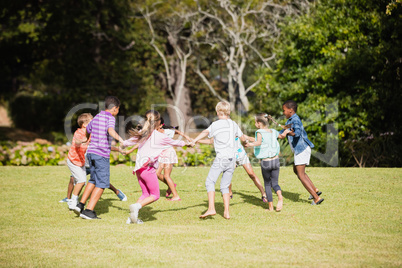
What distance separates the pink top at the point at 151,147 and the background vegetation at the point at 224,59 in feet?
25.7

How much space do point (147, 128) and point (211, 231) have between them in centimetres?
183

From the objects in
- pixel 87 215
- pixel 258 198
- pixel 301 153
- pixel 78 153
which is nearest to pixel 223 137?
pixel 301 153

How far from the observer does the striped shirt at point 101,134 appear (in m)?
6.95

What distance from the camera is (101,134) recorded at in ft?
22.9

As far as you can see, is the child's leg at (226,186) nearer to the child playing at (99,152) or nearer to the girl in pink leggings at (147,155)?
the girl in pink leggings at (147,155)

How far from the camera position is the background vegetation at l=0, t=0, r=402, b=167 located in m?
14.6

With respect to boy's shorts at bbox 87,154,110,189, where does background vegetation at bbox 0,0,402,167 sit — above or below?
above

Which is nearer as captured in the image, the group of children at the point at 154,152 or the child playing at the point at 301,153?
the group of children at the point at 154,152

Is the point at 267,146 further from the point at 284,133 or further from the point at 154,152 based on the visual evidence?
the point at 154,152

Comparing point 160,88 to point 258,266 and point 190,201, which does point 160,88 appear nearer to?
point 190,201

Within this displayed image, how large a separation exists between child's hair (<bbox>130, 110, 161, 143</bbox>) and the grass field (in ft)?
4.37

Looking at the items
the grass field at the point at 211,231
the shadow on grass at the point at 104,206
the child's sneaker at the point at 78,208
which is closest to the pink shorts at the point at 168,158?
the grass field at the point at 211,231

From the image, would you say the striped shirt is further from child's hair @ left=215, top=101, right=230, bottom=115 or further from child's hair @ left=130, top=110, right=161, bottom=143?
child's hair @ left=215, top=101, right=230, bottom=115

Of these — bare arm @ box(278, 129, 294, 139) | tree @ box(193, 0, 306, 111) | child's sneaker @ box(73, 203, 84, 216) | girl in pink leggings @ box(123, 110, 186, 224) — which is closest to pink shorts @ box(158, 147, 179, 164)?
girl in pink leggings @ box(123, 110, 186, 224)
